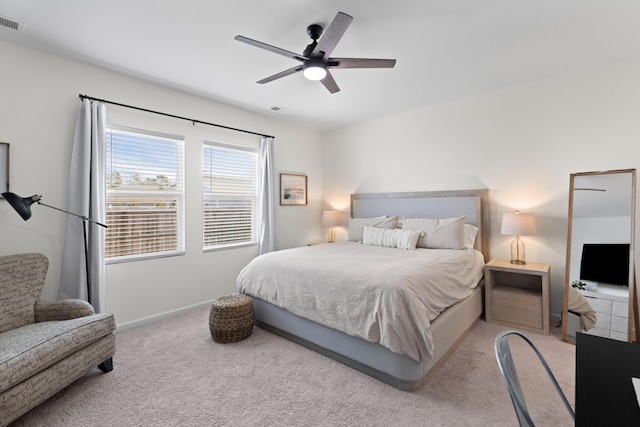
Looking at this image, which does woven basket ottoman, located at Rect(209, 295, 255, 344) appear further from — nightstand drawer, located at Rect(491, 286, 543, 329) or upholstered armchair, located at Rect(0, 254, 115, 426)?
nightstand drawer, located at Rect(491, 286, 543, 329)

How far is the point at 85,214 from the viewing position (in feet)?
9.07

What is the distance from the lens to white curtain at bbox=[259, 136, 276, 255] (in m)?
4.36

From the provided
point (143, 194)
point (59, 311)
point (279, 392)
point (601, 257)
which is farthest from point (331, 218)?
point (59, 311)

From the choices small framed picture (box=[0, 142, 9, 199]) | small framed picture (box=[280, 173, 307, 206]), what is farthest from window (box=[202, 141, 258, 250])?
small framed picture (box=[0, 142, 9, 199])

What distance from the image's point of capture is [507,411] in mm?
1811

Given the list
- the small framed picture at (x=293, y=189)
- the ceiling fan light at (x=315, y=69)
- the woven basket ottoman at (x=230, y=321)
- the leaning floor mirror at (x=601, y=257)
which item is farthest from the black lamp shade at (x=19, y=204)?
the leaning floor mirror at (x=601, y=257)

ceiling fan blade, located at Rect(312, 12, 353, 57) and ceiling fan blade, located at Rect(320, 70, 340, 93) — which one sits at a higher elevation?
ceiling fan blade, located at Rect(312, 12, 353, 57)

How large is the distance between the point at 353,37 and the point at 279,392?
9.14ft

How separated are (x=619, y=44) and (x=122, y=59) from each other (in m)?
4.49

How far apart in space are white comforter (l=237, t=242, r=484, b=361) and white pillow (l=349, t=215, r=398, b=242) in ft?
2.80

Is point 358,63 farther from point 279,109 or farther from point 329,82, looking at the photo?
point 279,109

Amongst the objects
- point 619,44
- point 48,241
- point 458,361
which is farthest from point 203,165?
point 619,44

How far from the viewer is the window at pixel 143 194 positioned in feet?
10.2

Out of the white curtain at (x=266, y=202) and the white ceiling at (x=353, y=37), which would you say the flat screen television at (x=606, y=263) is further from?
the white curtain at (x=266, y=202)
